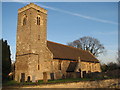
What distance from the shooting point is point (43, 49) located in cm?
2792

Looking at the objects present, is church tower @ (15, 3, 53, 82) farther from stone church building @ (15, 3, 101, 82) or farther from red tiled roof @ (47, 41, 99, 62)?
red tiled roof @ (47, 41, 99, 62)

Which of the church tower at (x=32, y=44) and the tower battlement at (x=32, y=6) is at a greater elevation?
the tower battlement at (x=32, y=6)

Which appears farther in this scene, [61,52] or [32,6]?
[61,52]

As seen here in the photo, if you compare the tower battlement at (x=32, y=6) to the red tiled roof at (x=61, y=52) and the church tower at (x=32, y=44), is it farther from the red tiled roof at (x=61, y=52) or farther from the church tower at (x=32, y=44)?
the red tiled roof at (x=61, y=52)

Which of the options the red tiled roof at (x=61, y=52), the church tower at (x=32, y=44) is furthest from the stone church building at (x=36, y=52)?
the red tiled roof at (x=61, y=52)

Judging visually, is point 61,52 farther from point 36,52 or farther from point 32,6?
point 32,6

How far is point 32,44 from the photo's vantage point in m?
25.8

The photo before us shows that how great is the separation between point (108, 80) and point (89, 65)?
637 inches

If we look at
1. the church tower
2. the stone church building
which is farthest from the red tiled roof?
the church tower

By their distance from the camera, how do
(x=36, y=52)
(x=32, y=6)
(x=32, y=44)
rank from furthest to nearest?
(x=32, y=6)
(x=36, y=52)
(x=32, y=44)

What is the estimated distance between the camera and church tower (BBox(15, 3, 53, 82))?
25359 mm

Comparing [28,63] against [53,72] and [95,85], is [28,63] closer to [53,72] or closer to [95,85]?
[53,72]

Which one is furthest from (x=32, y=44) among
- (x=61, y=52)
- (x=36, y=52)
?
(x=61, y=52)

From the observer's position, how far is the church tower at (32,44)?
25.4 meters
